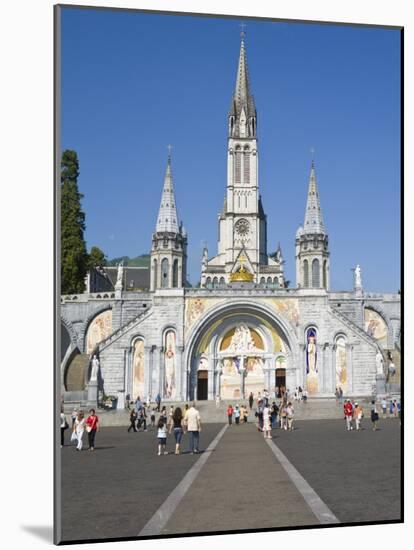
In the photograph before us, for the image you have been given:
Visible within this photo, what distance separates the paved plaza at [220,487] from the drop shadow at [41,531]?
42 cm

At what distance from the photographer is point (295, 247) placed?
13.1 meters

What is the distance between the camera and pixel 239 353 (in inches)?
677

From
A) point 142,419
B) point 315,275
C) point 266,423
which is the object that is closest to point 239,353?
point 266,423

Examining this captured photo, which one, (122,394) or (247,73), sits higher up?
(247,73)

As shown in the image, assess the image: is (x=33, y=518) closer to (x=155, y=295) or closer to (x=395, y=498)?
(x=395, y=498)

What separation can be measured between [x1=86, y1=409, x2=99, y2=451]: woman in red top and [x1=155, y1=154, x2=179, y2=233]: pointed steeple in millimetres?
3033

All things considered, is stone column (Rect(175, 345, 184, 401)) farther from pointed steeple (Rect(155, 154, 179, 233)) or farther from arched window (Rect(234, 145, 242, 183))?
arched window (Rect(234, 145, 242, 183))

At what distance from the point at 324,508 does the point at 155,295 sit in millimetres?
6960

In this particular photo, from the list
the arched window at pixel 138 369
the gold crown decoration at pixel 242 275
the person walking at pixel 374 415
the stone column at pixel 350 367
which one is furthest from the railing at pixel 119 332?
the person walking at pixel 374 415

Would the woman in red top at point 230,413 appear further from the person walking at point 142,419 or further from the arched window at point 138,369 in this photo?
the person walking at point 142,419

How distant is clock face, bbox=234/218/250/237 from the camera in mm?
15367

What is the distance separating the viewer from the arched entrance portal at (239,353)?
15.7 metres

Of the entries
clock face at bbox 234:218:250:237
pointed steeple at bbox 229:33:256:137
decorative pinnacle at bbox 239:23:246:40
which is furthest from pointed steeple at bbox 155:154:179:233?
clock face at bbox 234:218:250:237
